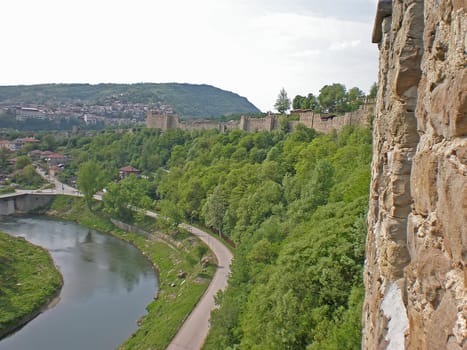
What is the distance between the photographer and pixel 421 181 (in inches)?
114

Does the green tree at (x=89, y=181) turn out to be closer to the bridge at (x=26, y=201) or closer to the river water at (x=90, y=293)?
the river water at (x=90, y=293)

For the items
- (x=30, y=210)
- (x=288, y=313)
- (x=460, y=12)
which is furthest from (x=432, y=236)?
(x=30, y=210)

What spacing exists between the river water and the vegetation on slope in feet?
18.7

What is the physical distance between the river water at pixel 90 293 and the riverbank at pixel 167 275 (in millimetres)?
842

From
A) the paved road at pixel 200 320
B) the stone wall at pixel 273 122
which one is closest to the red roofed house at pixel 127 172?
the stone wall at pixel 273 122

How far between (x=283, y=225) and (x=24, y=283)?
17.0 meters

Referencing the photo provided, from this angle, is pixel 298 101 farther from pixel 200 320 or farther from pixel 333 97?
pixel 200 320

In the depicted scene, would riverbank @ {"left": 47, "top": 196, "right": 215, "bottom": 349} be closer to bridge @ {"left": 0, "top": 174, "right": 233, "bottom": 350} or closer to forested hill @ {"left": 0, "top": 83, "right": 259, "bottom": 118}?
bridge @ {"left": 0, "top": 174, "right": 233, "bottom": 350}

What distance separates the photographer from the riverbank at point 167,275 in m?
17.8

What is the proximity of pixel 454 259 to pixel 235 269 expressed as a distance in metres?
15.7

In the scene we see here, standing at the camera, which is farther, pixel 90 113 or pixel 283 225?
pixel 90 113

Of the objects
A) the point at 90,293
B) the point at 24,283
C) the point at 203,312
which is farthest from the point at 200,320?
the point at 24,283

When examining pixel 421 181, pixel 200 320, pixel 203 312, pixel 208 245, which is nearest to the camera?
pixel 421 181

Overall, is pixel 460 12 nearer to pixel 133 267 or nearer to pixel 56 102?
pixel 133 267
